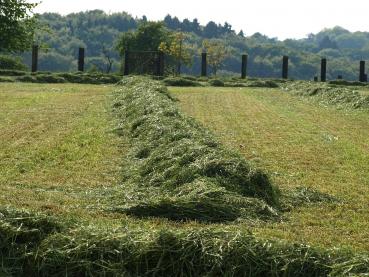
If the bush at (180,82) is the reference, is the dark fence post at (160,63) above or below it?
above

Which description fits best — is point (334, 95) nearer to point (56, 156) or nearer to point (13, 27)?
point (13, 27)

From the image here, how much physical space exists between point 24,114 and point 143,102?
3727 millimetres

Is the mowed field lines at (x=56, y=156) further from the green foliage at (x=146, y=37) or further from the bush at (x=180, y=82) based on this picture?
the green foliage at (x=146, y=37)

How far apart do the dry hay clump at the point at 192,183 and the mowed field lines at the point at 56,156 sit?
51 cm

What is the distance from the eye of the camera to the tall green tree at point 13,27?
17484 mm

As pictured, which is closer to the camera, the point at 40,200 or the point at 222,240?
the point at 222,240

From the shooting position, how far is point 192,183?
28.2ft

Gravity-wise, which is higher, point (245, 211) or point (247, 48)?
point (247, 48)

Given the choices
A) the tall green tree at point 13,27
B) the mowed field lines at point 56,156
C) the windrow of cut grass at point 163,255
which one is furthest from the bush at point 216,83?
the windrow of cut grass at point 163,255

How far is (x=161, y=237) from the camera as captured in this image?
602cm

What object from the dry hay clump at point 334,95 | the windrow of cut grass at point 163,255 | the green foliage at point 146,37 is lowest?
the windrow of cut grass at point 163,255

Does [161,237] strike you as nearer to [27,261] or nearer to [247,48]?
[27,261]

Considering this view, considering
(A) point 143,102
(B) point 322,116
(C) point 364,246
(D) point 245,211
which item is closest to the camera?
(C) point 364,246

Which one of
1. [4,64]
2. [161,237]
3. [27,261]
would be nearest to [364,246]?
[161,237]
